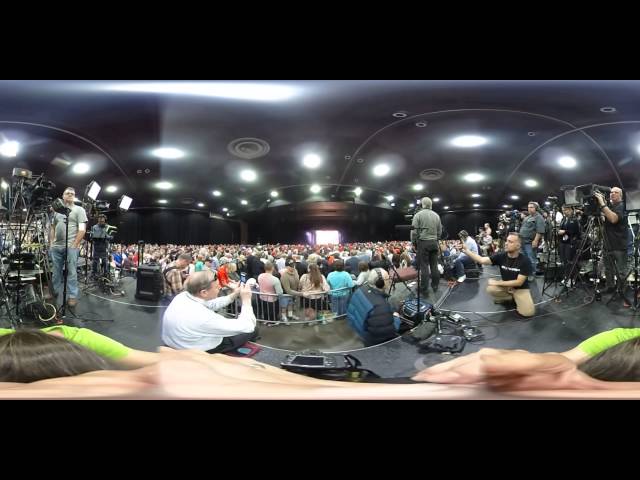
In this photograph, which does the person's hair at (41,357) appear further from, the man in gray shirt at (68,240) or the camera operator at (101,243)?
the camera operator at (101,243)

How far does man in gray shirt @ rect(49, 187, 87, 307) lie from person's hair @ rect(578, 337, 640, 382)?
2580mm

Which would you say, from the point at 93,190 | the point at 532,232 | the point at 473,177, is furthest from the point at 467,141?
the point at 93,190

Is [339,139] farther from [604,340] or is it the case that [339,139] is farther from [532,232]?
[604,340]

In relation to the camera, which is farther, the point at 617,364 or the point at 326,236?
the point at 617,364

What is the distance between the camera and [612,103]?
69.9 inches

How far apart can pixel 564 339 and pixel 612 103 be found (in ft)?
3.85

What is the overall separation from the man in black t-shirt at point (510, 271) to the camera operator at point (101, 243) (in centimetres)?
173

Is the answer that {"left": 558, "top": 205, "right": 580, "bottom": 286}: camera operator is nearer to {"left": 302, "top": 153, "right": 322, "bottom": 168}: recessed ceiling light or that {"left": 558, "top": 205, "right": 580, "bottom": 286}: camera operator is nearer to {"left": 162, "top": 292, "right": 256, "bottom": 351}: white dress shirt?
{"left": 302, "top": 153, "right": 322, "bottom": 168}: recessed ceiling light

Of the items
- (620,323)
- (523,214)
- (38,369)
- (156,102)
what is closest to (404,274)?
(523,214)

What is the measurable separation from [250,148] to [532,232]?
1.43 m

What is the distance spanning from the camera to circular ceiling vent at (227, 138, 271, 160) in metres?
1.71

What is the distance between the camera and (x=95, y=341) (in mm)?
1844

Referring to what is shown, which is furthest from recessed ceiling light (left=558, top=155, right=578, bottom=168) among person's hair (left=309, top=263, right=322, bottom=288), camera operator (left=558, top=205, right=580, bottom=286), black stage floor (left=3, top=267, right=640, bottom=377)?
person's hair (left=309, top=263, right=322, bottom=288)

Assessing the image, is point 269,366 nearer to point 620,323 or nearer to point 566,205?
point 566,205
